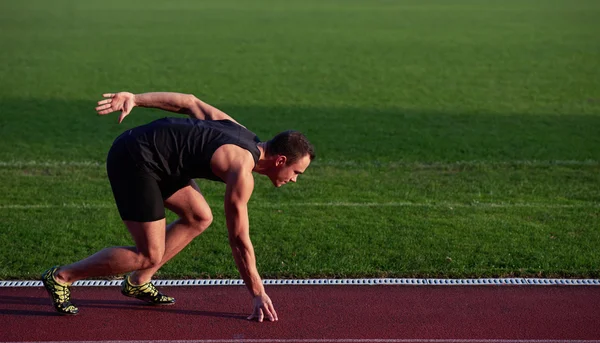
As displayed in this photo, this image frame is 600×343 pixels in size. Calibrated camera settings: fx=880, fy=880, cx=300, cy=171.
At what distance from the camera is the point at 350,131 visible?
1527 cm

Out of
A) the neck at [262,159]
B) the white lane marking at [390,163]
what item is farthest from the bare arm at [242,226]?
the white lane marking at [390,163]

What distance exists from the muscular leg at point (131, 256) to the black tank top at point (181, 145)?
378mm

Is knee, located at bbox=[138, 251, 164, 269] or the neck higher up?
the neck

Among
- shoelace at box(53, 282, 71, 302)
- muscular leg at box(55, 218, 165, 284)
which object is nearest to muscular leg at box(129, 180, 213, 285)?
muscular leg at box(55, 218, 165, 284)

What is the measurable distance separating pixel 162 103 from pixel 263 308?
66.1 inches

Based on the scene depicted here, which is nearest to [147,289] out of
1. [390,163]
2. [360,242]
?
[360,242]

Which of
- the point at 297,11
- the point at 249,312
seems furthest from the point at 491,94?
the point at 297,11

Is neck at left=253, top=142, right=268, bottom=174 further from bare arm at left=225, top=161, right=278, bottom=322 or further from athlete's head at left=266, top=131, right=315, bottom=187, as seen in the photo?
bare arm at left=225, top=161, right=278, bottom=322

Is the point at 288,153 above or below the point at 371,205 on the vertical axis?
above

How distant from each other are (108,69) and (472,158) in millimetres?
12369

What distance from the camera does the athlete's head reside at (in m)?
5.94

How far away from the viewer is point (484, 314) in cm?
662

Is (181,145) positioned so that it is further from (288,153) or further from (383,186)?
(383,186)

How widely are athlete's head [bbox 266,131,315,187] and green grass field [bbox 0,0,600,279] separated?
5.66 ft
